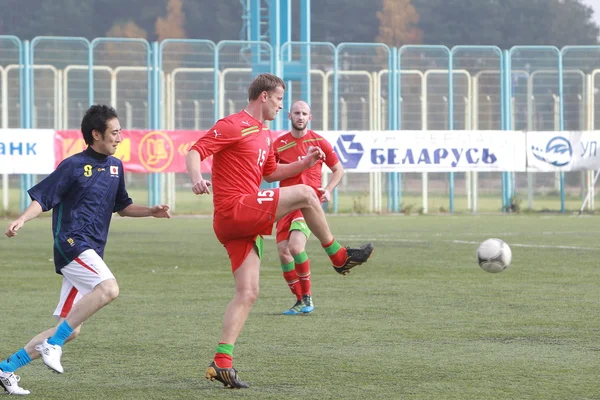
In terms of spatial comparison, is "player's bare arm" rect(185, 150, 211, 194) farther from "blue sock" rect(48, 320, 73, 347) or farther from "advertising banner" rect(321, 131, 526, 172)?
"advertising banner" rect(321, 131, 526, 172)

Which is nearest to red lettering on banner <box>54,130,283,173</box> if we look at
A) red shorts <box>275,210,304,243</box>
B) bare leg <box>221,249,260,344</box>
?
red shorts <box>275,210,304,243</box>

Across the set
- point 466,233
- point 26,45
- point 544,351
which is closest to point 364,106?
point 26,45

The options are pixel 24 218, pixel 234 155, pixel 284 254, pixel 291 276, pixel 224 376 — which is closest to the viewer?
pixel 24 218

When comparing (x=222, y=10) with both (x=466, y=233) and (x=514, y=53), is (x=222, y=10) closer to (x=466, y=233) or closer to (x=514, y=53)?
(x=514, y=53)

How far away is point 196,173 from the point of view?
23.2 feet

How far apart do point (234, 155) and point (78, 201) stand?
99 centimetres

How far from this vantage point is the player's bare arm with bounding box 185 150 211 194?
700 centimetres

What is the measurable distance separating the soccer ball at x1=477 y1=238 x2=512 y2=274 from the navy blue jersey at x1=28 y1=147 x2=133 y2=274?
4.92 metres

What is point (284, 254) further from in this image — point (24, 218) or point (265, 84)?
point (24, 218)

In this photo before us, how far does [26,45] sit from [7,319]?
20659mm

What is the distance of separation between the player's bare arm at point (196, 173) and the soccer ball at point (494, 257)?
15.6 ft

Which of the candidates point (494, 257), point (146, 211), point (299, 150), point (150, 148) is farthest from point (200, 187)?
point (150, 148)

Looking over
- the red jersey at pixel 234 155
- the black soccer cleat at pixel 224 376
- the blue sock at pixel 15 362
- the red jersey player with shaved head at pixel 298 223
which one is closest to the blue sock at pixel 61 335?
the blue sock at pixel 15 362

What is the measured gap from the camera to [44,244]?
19.6m
